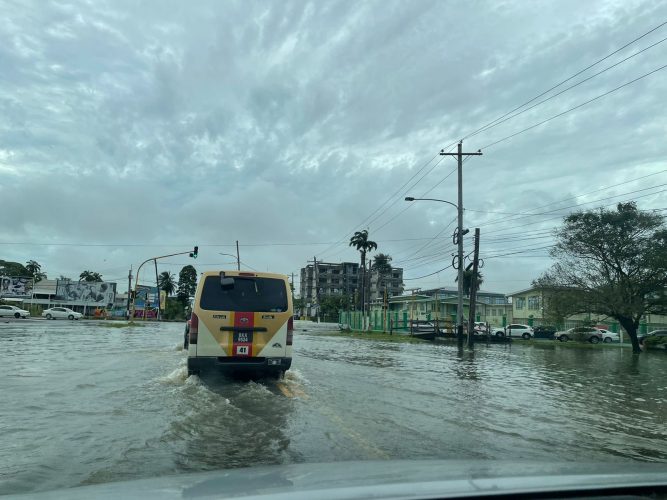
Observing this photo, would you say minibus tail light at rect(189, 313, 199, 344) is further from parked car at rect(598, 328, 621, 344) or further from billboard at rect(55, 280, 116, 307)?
billboard at rect(55, 280, 116, 307)

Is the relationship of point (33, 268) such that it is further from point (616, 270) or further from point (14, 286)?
point (616, 270)

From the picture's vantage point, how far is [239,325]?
1011cm

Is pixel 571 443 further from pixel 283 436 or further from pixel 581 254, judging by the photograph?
pixel 581 254

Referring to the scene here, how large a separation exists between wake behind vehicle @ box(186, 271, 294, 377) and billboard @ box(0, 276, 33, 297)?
8561 cm

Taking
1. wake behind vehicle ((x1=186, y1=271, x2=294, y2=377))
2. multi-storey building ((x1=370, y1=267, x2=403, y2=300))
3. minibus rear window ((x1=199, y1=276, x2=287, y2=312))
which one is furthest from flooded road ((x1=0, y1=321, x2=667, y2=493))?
multi-storey building ((x1=370, y1=267, x2=403, y2=300))

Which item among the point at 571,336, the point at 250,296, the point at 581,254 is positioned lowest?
the point at 571,336

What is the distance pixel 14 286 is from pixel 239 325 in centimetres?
8637

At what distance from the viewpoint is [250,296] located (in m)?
10.3

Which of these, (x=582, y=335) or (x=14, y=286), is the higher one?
(x=14, y=286)

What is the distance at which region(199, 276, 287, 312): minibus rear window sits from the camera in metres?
10.1

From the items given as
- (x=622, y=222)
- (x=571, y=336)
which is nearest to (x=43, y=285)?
(x=571, y=336)

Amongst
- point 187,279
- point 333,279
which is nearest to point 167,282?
point 187,279

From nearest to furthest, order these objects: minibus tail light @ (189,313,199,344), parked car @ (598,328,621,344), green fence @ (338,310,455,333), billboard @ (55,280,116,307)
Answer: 1. minibus tail light @ (189,313,199,344)
2. green fence @ (338,310,455,333)
3. parked car @ (598,328,621,344)
4. billboard @ (55,280,116,307)

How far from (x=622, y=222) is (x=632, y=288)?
14.1 feet
